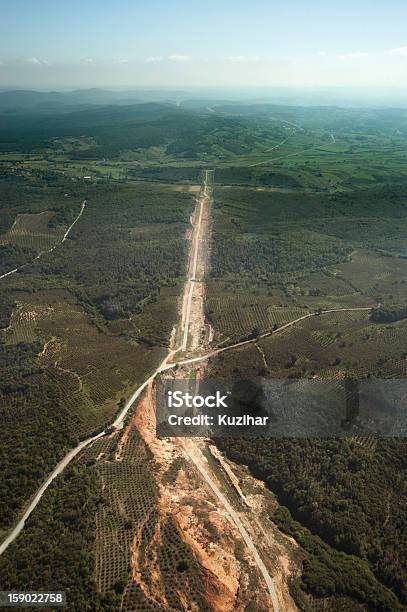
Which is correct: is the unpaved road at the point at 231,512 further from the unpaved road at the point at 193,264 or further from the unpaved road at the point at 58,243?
the unpaved road at the point at 58,243

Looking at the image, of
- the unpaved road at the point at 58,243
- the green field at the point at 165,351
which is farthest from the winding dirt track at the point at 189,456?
the unpaved road at the point at 58,243

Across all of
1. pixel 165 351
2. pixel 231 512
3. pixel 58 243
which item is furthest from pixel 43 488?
pixel 58 243

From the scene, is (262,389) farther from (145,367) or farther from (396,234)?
(396,234)

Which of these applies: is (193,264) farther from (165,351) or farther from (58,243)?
(165,351)

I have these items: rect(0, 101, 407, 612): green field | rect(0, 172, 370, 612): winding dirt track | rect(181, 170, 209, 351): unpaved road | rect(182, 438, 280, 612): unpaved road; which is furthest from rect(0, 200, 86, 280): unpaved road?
rect(182, 438, 280, 612): unpaved road

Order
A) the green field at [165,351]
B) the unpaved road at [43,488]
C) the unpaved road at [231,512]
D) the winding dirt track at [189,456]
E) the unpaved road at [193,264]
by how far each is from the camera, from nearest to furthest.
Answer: the unpaved road at [231,512] → the green field at [165,351] → the winding dirt track at [189,456] → the unpaved road at [43,488] → the unpaved road at [193,264]

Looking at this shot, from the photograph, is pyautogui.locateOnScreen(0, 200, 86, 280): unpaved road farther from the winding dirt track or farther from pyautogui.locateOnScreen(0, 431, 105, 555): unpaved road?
pyautogui.locateOnScreen(0, 431, 105, 555): unpaved road

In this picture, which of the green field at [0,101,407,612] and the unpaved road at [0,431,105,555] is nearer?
the green field at [0,101,407,612]

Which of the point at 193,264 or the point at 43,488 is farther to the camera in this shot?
the point at 193,264

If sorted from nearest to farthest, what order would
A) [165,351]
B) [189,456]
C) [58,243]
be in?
1. [189,456]
2. [165,351]
3. [58,243]

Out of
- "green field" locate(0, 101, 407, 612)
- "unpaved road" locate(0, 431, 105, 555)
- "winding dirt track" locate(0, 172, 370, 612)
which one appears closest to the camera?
"green field" locate(0, 101, 407, 612)

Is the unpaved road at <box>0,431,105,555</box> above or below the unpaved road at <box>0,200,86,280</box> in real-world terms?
below
